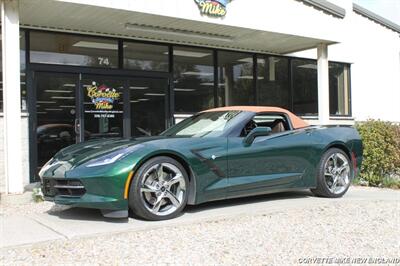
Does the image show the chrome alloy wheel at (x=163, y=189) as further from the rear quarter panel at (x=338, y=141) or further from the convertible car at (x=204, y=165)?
the rear quarter panel at (x=338, y=141)

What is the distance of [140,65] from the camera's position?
36.4 ft

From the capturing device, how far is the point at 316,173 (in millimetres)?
7129

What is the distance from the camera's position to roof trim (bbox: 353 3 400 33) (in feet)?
51.2

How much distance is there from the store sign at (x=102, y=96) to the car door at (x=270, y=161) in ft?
14.2

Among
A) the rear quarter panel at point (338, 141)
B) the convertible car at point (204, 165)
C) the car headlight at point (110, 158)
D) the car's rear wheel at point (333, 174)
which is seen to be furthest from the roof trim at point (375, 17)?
the car headlight at point (110, 158)

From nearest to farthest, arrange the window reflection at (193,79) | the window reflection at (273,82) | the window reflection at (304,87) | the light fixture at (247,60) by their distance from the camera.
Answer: the window reflection at (193,79) → the light fixture at (247,60) → the window reflection at (273,82) → the window reflection at (304,87)

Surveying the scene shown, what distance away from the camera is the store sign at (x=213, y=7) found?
9.40m

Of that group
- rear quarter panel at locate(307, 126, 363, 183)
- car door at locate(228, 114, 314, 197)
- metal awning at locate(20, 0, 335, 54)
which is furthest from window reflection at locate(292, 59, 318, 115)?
car door at locate(228, 114, 314, 197)

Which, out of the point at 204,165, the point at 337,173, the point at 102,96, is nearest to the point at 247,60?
the point at 102,96

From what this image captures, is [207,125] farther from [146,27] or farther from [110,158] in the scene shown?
[146,27]

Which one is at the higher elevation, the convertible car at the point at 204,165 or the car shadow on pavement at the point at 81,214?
the convertible car at the point at 204,165

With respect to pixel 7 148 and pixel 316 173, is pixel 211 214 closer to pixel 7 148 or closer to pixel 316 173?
pixel 316 173

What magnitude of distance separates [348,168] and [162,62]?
5.41 meters

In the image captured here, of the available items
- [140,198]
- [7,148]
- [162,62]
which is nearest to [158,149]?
[140,198]
